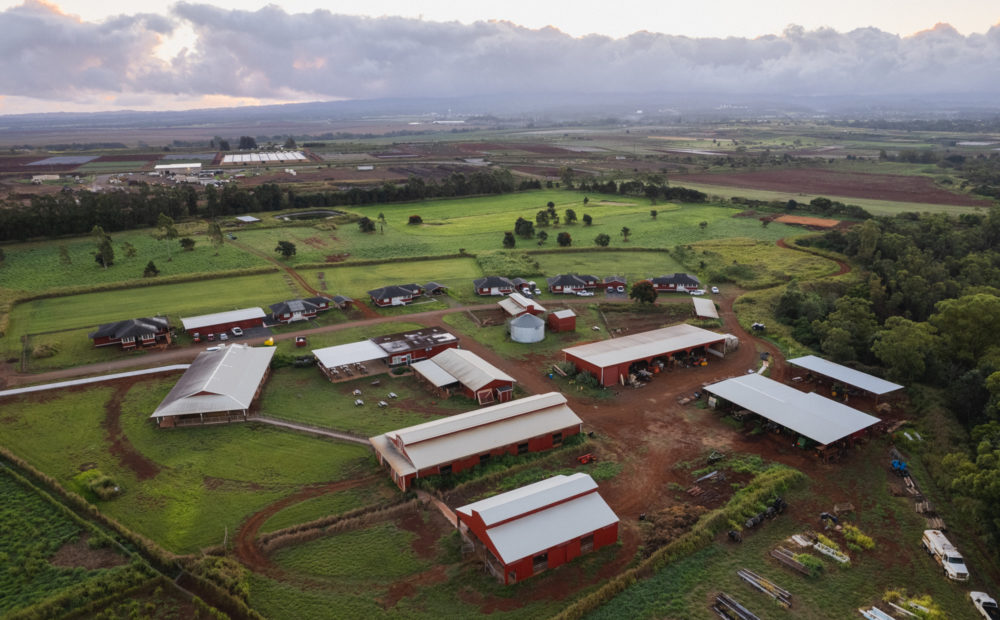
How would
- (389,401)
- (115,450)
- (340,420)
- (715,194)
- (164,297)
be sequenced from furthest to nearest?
(715,194) < (164,297) < (389,401) < (340,420) < (115,450)

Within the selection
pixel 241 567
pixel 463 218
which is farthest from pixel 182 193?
pixel 241 567

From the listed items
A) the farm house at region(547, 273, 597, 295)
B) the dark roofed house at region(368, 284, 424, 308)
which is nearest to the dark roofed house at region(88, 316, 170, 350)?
the dark roofed house at region(368, 284, 424, 308)

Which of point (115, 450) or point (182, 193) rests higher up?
point (182, 193)

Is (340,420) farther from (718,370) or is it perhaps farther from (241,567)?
(718,370)

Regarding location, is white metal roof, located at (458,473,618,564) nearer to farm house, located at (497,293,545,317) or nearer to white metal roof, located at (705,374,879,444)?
white metal roof, located at (705,374,879,444)

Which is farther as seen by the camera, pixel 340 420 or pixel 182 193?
pixel 182 193
